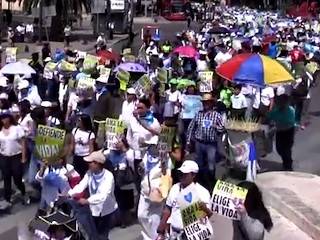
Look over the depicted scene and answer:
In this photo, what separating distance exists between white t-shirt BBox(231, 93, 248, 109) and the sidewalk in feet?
7.38

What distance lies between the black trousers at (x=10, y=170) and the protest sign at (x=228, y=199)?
4917mm

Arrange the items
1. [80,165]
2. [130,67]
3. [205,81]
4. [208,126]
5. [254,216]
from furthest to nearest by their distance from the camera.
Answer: [205,81] < [130,67] < [208,126] < [80,165] < [254,216]

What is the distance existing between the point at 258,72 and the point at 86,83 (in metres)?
3.64

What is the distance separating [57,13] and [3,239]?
3255cm

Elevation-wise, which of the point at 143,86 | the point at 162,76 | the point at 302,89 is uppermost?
the point at 143,86

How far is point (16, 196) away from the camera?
531 inches

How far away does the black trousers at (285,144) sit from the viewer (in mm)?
15055

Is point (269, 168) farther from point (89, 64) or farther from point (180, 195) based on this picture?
point (180, 195)

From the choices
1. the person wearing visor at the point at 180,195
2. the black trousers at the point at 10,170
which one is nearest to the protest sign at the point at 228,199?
the person wearing visor at the point at 180,195

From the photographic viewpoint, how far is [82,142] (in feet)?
39.0

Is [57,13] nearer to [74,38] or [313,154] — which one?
[74,38]

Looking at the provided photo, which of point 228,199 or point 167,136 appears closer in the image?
point 228,199

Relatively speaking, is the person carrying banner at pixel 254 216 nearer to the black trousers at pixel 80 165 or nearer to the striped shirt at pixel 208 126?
the black trousers at pixel 80 165

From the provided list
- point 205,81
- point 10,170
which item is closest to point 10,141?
point 10,170
